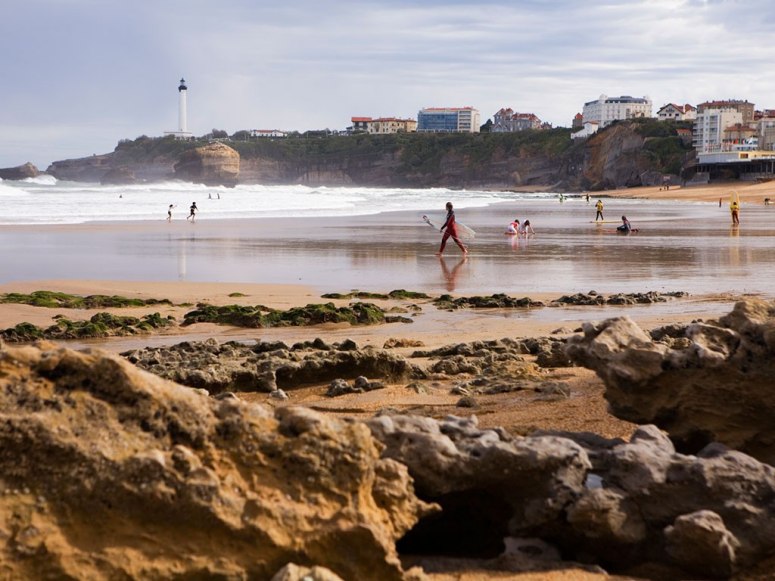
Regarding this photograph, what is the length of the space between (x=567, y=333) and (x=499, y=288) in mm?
5646

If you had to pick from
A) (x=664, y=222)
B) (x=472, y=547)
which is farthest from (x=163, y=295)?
(x=664, y=222)

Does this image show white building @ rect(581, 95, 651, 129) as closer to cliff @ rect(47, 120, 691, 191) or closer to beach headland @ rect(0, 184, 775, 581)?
cliff @ rect(47, 120, 691, 191)

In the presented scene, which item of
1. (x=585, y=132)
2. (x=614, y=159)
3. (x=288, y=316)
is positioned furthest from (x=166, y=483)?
(x=585, y=132)

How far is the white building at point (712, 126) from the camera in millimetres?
128913

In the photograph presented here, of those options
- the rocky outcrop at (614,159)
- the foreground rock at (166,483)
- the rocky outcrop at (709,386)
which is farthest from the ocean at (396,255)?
the rocky outcrop at (614,159)

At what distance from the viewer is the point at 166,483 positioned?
3.18 meters

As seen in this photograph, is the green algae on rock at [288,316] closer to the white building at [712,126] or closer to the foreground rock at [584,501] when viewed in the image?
the foreground rock at [584,501]

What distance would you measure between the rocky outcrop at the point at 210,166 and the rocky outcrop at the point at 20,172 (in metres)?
29.5

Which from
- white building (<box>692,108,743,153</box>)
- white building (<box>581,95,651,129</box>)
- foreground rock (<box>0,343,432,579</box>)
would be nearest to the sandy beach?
foreground rock (<box>0,343,432,579</box>)

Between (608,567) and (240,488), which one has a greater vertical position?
(240,488)

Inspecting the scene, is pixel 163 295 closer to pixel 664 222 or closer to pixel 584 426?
pixel 584 426

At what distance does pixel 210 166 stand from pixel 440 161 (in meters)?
38.5

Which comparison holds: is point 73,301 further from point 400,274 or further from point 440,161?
point 440,161

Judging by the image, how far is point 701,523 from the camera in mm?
3697
